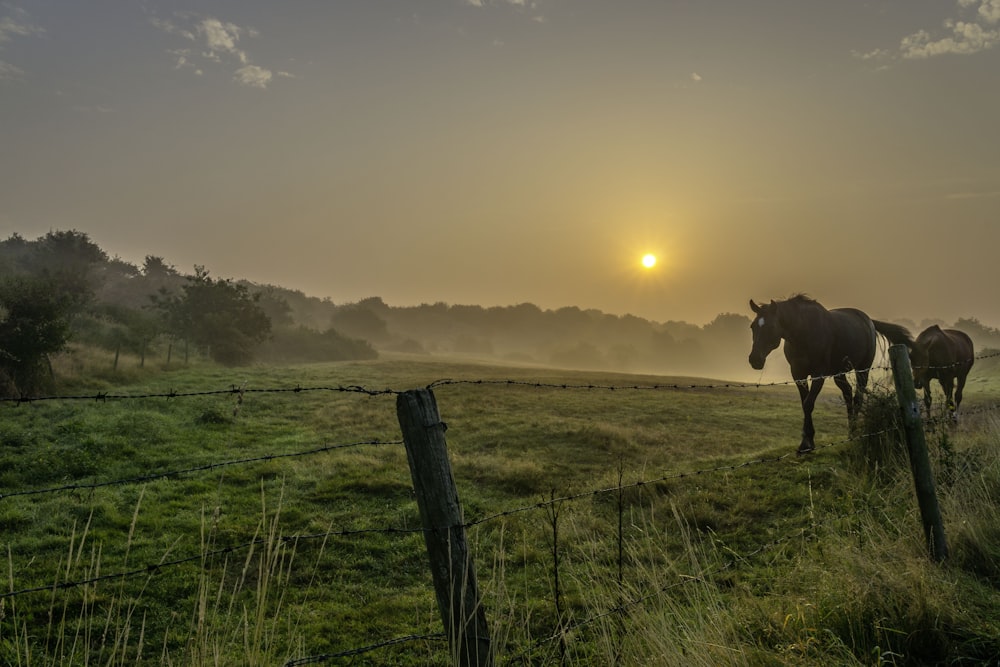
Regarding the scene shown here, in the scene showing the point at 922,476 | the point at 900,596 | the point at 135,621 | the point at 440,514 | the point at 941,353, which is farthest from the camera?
the point at 941,353

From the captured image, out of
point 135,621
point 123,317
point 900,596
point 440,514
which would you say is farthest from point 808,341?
point 123,317

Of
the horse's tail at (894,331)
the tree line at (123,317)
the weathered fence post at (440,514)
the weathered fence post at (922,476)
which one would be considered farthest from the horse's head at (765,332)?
the tree line at (123,317)

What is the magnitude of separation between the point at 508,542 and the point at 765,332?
6.73 metres

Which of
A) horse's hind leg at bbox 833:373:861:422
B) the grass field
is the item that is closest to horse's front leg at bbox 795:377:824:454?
horse's hind leg at bbox 833:373:861:422

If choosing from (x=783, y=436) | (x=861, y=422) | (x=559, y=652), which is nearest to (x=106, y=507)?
(x=559, y=652)

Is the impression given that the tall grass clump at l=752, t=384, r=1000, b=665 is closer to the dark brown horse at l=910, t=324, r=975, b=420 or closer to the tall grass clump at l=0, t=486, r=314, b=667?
the tall grass clump at l=0, t=486, r=314, b=667

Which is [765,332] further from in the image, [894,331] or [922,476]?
[922,476]

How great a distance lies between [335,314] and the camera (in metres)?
110

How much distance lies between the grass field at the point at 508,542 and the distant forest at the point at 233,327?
602 centimetres

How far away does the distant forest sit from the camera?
853 inches

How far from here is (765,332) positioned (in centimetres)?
1141

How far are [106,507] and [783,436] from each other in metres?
16.4

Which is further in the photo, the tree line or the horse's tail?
the tree line

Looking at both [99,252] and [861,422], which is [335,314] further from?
[861,422]
